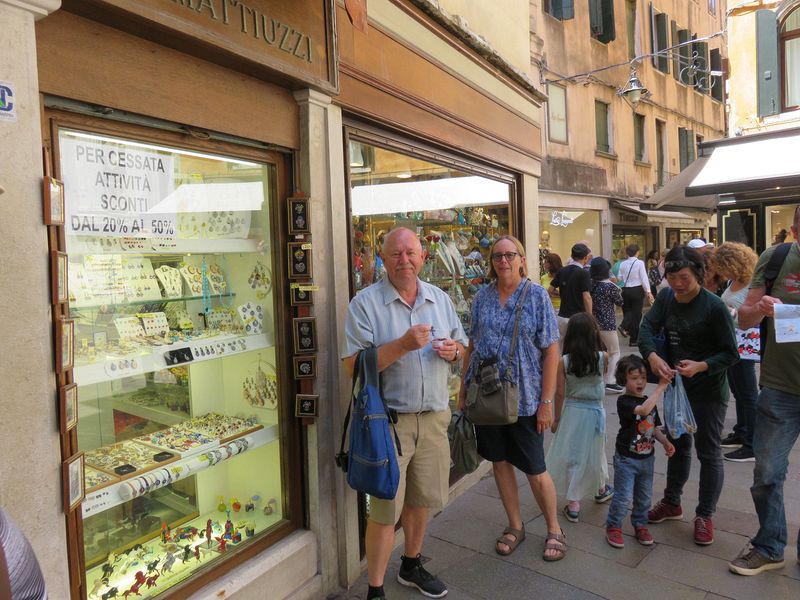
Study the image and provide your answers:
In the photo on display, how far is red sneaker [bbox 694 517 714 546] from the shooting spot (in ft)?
11.2

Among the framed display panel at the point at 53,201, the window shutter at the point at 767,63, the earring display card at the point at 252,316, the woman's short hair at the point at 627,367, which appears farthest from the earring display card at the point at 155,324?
the window shutter at the point at 767,63

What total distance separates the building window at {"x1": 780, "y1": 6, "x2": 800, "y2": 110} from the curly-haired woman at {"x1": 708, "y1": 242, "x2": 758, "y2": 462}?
9.55 meters

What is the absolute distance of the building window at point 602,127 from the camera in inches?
662

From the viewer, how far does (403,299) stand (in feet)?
9.49

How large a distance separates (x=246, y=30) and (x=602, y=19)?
16594 millimetres

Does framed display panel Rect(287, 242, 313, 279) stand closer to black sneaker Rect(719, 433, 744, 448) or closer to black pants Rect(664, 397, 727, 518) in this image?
black pants Rect(664, 397, 727, 518)

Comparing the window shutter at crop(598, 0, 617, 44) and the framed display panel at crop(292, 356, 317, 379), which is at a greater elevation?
the window shutter at crop(598, 0, 617, 44)

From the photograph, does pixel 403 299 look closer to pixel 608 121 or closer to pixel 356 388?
pixel 356 388

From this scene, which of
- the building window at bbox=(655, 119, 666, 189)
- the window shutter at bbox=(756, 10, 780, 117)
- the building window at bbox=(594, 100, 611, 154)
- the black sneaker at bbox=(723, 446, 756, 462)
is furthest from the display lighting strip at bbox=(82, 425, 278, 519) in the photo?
the building window at bbox=(655, 119, 666, 189)

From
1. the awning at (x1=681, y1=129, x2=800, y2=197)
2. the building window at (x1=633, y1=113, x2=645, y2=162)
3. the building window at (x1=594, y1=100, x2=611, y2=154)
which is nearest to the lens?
the awning at (x1=681, y1=129, x2=800, y2=197)

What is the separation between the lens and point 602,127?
17.1 m

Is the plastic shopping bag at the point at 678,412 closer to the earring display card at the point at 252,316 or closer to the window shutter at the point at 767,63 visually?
the earring display card at the point at 252,316

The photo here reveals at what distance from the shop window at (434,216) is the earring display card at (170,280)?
3.21 ft

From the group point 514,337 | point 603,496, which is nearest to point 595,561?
point 603,496
